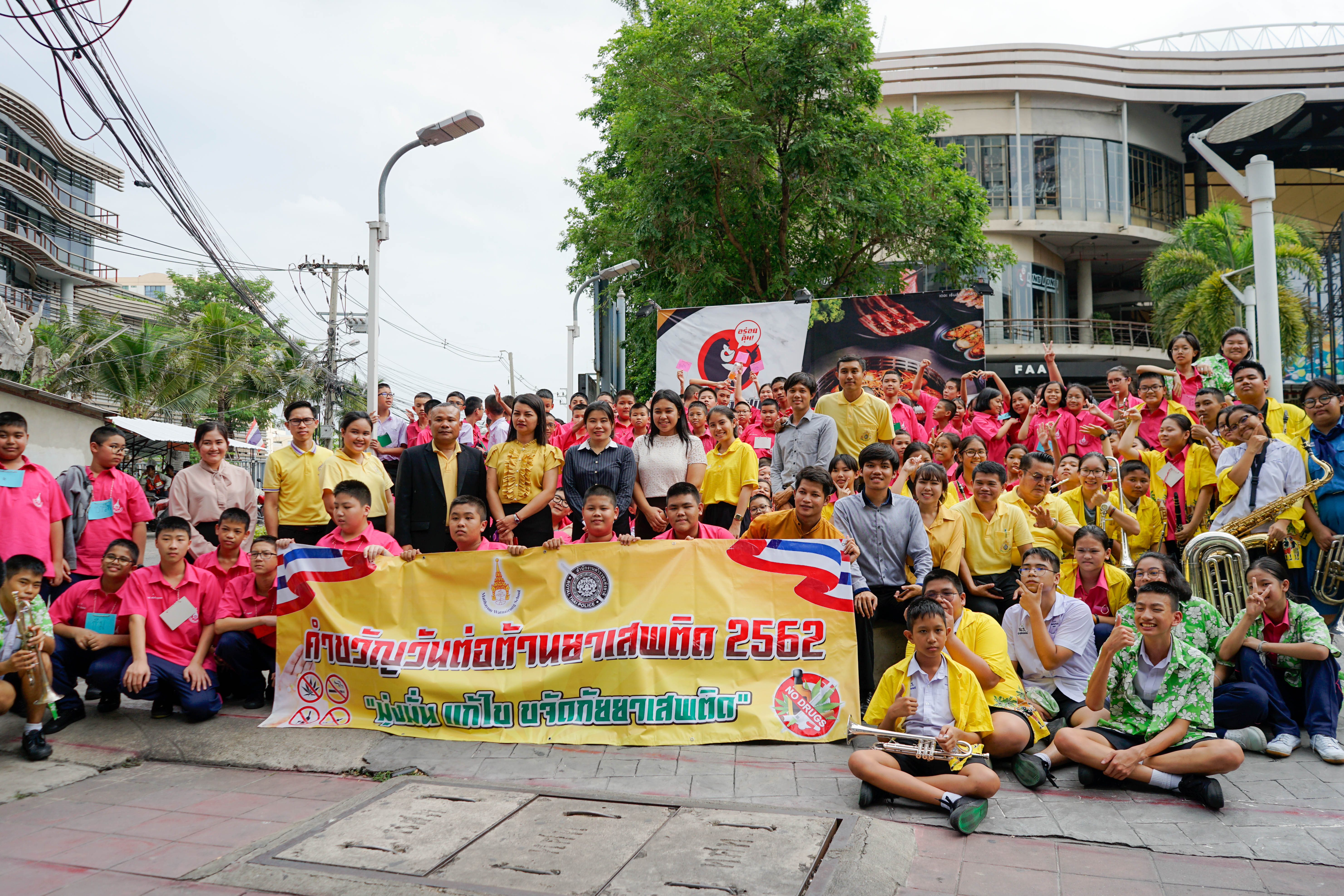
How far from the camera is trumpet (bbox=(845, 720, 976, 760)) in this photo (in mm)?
4348

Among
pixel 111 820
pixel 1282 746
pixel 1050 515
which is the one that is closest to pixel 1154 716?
pixel 1282 746

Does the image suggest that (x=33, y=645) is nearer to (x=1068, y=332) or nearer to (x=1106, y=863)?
(x=1106, y=863)

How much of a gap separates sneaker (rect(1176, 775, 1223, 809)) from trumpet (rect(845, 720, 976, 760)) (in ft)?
3.28

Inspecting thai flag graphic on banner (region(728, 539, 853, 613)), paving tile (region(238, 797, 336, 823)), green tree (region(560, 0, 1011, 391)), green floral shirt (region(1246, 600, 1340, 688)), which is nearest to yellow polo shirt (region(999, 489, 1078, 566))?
green floral shirt (region(1246, 600, 1340, 688))

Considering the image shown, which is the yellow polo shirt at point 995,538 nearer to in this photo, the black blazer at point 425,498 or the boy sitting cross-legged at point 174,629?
the black blazer at point 425,498

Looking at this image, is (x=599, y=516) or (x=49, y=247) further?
(x=49, y=247)

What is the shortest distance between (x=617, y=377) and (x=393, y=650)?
43.9 feet

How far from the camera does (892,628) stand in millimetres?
6020

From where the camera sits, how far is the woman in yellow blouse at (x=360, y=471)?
261 inches

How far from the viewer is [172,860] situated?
3902 mm

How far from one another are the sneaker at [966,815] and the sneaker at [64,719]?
5320 mm

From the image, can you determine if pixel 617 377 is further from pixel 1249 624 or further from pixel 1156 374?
pixel 1249 624

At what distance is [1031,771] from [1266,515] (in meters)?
2.95

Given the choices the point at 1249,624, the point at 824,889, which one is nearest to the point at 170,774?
the point at 824,889
